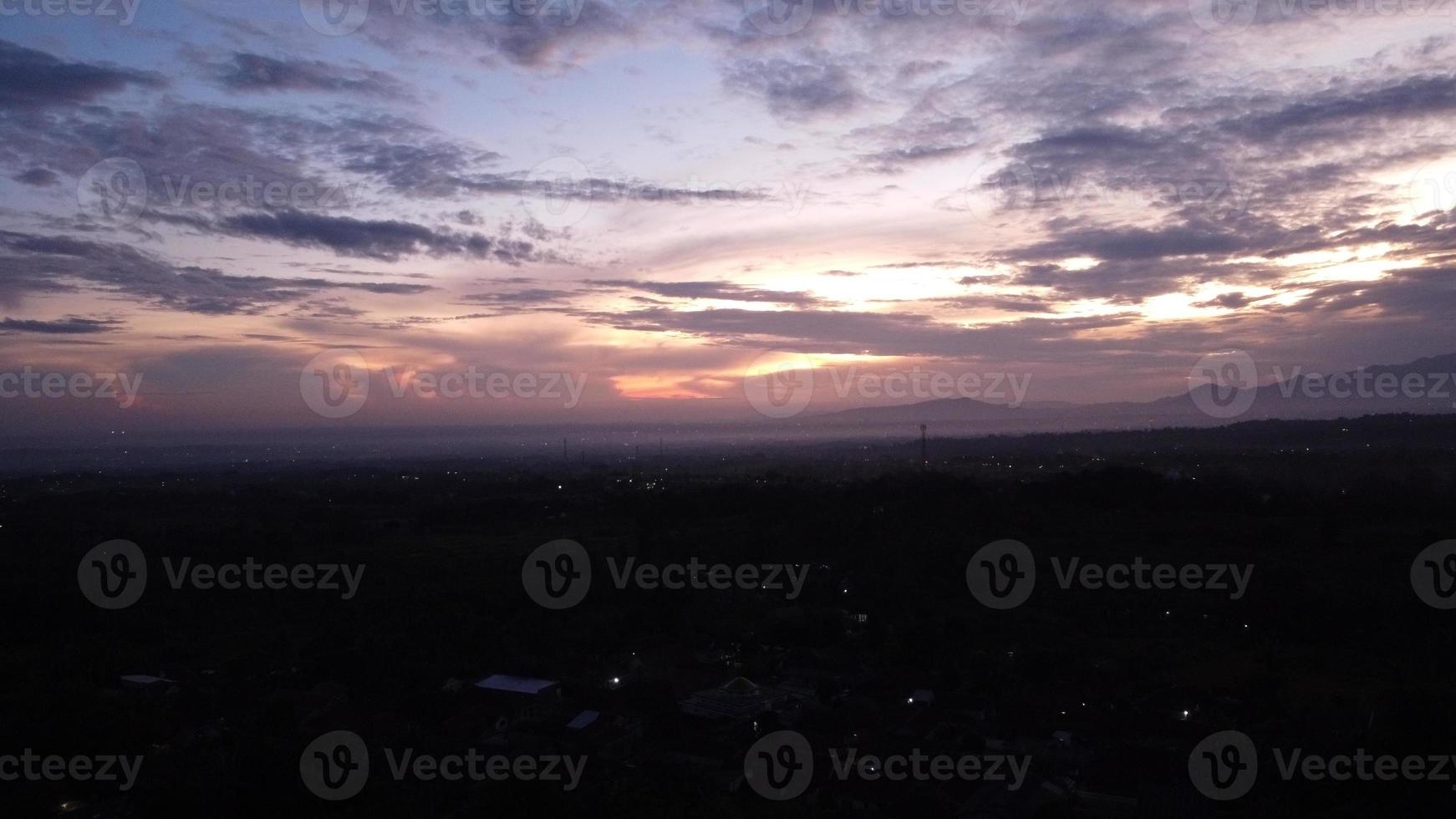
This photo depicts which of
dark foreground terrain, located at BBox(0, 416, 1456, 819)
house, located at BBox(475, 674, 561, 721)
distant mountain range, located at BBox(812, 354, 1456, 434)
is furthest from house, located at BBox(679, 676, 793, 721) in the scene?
distant mountain range, located at BBox(812, 354, 1456, 434)

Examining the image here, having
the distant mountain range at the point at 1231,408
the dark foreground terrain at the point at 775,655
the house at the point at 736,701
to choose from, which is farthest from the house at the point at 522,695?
the distant mountain range at the point at 1231,408

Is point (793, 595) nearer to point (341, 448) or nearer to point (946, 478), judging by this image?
point (946, 478)

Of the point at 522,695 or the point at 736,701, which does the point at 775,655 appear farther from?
the point at 522,695

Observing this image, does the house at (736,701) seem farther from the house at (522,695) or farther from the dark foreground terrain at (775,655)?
the house at (522,695)

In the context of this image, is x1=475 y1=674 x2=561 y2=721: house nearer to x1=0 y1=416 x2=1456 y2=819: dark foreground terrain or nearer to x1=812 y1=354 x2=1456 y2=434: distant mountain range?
x1=0 y1=416 x2=1456 y2=819: dark foreground terrain

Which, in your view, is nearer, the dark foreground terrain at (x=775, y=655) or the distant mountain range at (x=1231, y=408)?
the dark foreground terrain at (x=775, y=655)
